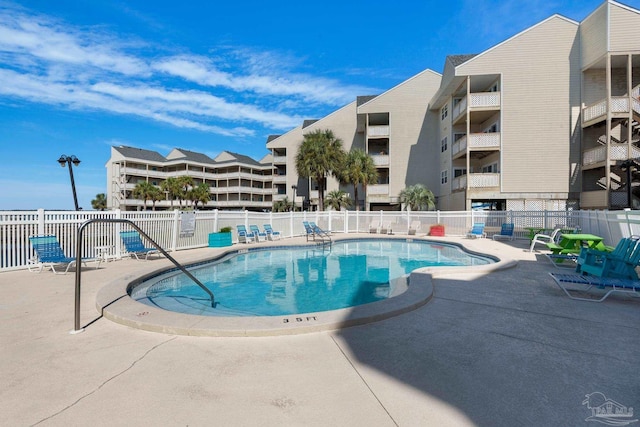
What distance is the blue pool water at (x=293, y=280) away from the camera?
7141 mm

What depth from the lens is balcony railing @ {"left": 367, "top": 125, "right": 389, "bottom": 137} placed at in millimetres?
33562

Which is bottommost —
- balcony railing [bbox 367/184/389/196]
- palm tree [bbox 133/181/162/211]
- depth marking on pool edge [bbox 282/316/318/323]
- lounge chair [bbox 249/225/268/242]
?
depth marking on pool edge [bbox 282/316/318/323]

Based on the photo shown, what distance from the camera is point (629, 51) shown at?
20.4 meters

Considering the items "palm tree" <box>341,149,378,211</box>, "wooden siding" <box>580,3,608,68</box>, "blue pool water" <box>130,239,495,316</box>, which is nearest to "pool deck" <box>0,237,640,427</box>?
"blue pool water" <box>130,239,495,316</box>

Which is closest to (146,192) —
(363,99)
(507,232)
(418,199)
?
(363,99)

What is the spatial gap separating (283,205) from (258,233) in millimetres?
25986

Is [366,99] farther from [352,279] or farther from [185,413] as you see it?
[185,413]

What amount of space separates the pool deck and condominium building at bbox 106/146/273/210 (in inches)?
2172

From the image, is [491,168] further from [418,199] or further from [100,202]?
[100,202]

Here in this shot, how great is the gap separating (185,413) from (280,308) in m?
4.41

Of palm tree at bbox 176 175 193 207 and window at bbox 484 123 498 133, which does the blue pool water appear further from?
palm tree at bbox 176 175 193 207

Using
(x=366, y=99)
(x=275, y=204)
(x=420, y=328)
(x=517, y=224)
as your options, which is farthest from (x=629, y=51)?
(x=275, y=204)

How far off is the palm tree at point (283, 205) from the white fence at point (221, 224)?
64.5 ft

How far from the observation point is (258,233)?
694 inches
